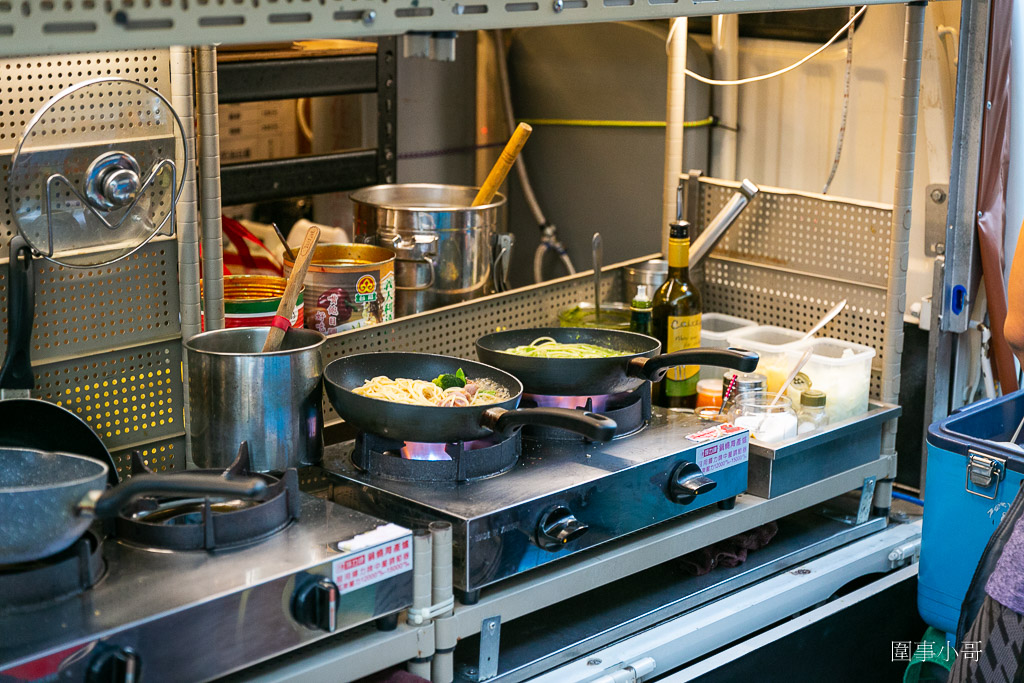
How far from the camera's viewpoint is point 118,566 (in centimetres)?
136

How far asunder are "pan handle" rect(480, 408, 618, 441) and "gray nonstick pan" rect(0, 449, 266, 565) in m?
0.40

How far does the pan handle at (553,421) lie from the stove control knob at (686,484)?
0.85ft

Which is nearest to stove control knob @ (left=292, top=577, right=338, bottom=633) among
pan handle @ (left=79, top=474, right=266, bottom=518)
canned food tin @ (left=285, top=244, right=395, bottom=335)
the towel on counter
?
pan handle @ (left=79, top=474, right=266, bottom=518)

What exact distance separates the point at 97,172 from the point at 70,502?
18.5 inches

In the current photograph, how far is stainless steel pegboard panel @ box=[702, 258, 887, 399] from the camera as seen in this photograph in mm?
2404

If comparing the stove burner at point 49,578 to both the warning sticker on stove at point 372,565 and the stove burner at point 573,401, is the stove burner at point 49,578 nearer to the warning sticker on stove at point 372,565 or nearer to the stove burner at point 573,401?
the warning sticker on stove at point 372,565

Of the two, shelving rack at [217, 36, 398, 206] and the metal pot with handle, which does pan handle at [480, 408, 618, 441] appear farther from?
shelving rack at [217, 36, 398, 206]

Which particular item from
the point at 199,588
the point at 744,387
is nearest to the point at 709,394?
the point at 744,387

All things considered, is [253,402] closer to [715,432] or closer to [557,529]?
[557,529]

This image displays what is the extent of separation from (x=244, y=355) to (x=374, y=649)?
1.39ft

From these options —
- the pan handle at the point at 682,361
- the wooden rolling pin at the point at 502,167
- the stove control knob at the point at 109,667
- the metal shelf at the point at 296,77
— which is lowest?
the stove control knob at the point at 109,667

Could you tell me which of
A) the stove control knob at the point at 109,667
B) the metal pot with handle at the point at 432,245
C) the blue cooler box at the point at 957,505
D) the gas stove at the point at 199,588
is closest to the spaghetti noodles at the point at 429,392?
the gas stove at the point at 199,588

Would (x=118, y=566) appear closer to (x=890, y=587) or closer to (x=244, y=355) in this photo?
(x=244, y=355)

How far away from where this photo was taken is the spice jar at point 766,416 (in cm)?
210
